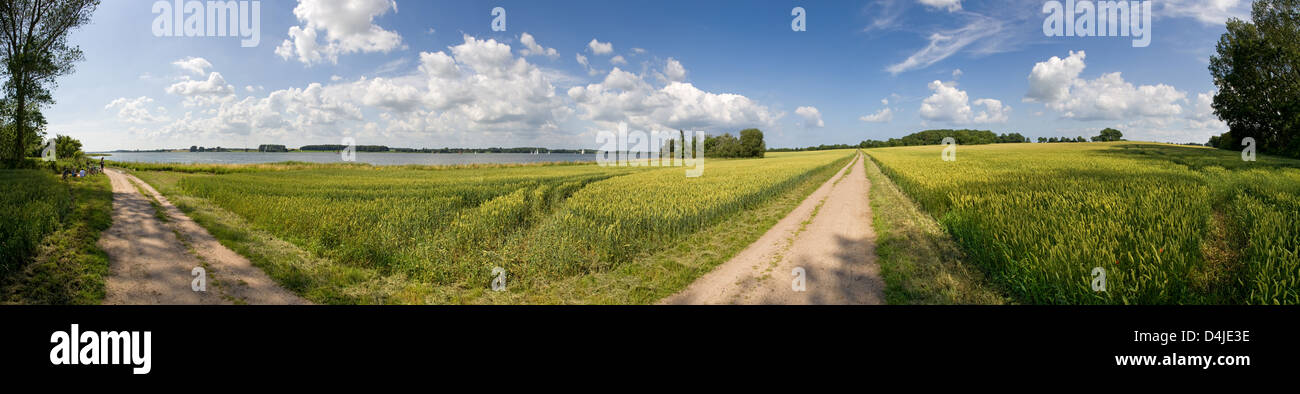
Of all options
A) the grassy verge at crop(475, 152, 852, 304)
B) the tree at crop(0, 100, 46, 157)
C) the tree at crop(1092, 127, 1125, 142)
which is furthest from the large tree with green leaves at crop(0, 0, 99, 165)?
the tree at crop(1092, 127, 1125, 142)

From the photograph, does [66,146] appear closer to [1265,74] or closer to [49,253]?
[49,253]

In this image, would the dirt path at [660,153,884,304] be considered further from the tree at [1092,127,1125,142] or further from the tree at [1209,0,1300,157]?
the tree at [1092,127,1125,142]

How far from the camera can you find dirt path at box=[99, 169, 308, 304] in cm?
465

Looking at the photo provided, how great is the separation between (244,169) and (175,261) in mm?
27116

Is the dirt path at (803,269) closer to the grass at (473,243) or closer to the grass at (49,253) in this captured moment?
the grass at (473,243)

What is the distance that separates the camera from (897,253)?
6.37 metres

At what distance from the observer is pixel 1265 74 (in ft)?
95.1

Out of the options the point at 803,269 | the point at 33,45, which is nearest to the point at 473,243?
the point at 803,269

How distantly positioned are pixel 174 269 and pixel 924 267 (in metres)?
11.2

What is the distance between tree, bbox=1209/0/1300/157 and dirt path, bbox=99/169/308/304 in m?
54.9

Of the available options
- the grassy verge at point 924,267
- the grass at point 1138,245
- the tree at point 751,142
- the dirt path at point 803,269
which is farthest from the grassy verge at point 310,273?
the tree at point 751,142

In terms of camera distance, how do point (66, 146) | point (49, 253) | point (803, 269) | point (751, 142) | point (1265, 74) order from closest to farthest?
point (803, 269) < point (49, 253) < point (1265, 74) < point (66, 146) < point (751, 142)

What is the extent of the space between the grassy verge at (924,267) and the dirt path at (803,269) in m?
0.21
